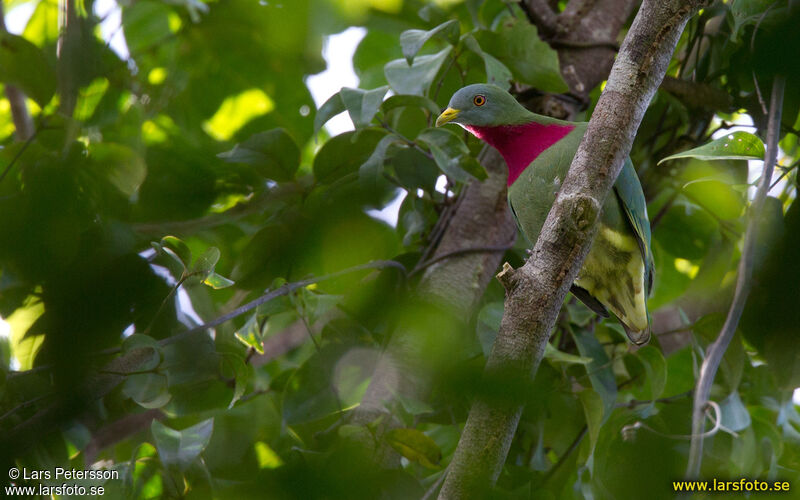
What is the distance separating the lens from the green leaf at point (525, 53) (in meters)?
3.03

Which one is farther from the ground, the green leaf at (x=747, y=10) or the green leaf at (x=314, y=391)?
the green leaf at (x=747, y=10)

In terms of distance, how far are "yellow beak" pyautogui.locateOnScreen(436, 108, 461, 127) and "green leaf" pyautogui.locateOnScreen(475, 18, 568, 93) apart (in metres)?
0.29

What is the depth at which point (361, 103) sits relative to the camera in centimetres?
255

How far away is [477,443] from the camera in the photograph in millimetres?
1233

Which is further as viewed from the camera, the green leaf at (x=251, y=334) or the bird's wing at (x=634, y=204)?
the bird's wing at (x=634, y=204)

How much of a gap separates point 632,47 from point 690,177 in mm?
1645

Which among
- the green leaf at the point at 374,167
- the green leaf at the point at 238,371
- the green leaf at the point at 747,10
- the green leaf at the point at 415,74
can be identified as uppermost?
the green leaf at the point at 747,10

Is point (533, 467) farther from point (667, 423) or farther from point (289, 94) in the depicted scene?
point (289, 94)

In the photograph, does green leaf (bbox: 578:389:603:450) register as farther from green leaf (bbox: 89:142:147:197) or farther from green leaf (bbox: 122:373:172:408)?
green leaf (bbox: 89:142:147:197)

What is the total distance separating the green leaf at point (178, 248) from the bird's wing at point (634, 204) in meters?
1.65

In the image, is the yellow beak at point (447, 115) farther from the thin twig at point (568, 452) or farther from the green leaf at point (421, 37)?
the thin twig at point (568, 452)

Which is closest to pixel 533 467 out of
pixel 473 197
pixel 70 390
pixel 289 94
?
pixel 473 197

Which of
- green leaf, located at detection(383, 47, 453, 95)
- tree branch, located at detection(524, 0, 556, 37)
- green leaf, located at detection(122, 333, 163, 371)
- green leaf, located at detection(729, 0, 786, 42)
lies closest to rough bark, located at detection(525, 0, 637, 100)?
tree branch, located at detection(524, 0, 556, 37)

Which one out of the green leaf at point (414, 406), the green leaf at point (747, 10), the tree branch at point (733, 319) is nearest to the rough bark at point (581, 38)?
the green leaf at point (747, 10)
